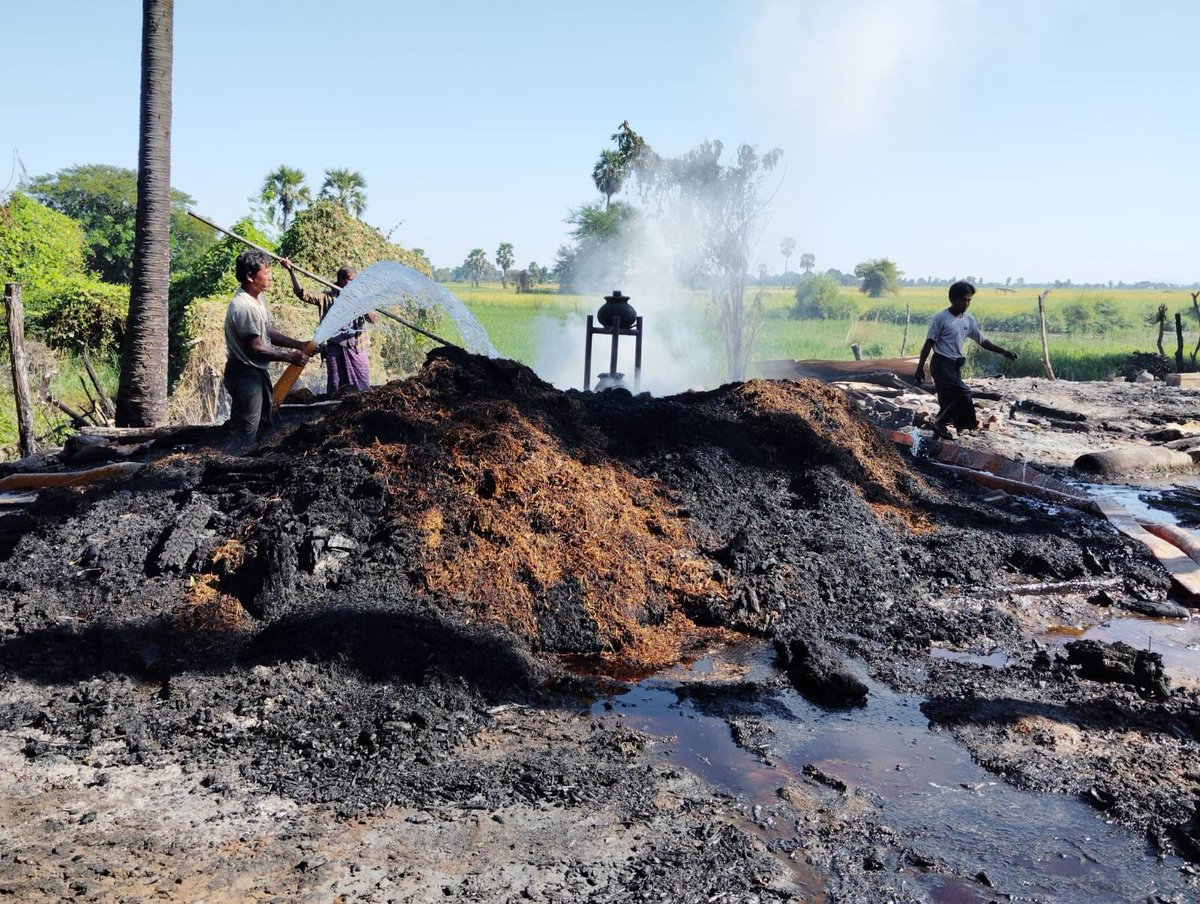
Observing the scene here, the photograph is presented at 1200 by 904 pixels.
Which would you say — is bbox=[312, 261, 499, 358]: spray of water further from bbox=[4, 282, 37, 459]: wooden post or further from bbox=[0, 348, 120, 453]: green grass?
bbox=[0, 348, 120, 453]: green grass

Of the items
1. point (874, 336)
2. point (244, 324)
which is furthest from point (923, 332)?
point (244, 324)

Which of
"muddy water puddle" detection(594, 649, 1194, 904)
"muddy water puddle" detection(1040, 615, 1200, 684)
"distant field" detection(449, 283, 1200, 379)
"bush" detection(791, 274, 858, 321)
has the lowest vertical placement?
"muddy water puddle" detection(594, 649, 1194, 904)

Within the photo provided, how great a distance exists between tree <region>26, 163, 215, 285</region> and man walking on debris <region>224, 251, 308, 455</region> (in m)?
29.3

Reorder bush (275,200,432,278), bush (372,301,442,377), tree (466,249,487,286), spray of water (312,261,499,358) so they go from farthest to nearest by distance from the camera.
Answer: tree (466,249,487,286) < bush (372,301,442,377) < bush (275,200,432,278) < spray of water (312,261,499,358)

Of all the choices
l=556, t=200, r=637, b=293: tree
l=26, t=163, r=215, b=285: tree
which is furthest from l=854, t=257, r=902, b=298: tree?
l=26, t=163, r=215, b=285: tree

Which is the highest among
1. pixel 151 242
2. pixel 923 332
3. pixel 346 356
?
pixel 923 332

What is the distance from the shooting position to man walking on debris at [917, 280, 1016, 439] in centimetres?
941

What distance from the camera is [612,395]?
26.0 ft

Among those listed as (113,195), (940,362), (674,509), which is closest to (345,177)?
(113,195)

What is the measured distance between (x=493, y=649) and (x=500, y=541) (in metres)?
0.96

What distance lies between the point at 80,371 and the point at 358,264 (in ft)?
14.3

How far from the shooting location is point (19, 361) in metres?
8.17

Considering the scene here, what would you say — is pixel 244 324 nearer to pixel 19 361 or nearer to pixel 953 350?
pixel 19 361

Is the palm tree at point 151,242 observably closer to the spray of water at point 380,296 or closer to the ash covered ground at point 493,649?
the spray of water at point 380,296
